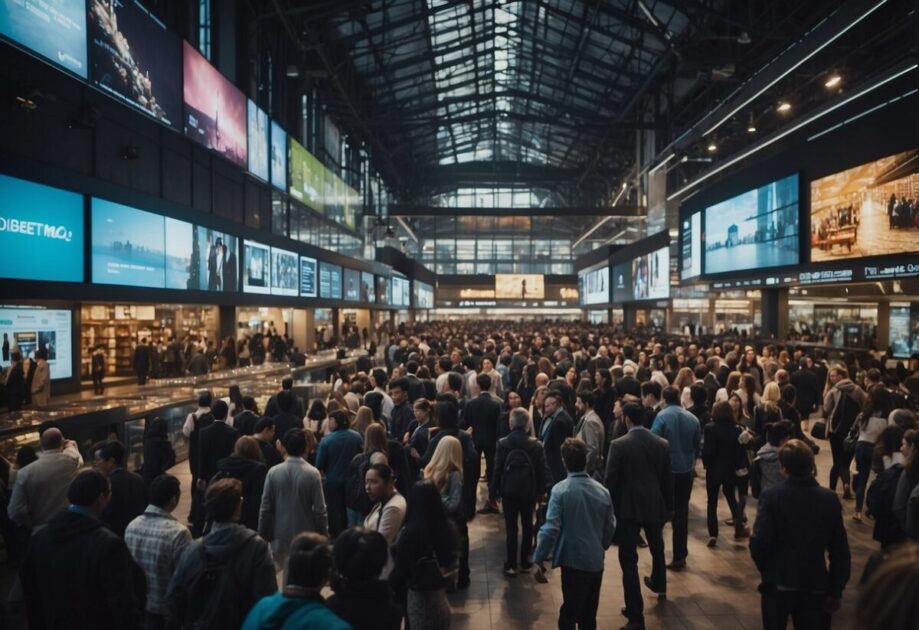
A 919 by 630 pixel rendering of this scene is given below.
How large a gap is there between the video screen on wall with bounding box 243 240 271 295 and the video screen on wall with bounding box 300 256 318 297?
113 inches

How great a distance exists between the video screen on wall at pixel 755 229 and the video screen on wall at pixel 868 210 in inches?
33.7

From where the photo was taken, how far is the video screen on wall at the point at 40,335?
11797 millimetres

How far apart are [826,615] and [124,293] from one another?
11600 mm

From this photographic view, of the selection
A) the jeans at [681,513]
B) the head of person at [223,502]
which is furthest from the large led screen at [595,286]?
the head of person at [223,502]

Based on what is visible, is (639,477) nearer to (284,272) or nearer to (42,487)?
(42,487)

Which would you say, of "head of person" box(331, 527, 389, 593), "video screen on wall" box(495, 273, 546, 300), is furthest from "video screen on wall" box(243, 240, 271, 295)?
"video screen on wall" box(495, 273, 546, 300)

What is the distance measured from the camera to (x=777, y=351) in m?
14.0

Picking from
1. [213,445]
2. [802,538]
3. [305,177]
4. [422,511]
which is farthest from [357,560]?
[305,177]

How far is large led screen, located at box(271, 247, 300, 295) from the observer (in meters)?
19.2

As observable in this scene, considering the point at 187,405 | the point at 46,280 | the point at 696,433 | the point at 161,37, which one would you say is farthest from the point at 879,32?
the point at 46,280

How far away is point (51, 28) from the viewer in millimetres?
9836

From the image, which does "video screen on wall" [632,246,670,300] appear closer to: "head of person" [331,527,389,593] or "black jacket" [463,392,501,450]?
"black jacket" [463,392,501,450]

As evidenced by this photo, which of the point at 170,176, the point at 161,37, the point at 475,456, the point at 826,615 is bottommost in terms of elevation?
the point at 826,615

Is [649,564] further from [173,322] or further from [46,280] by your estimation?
[173,322]
